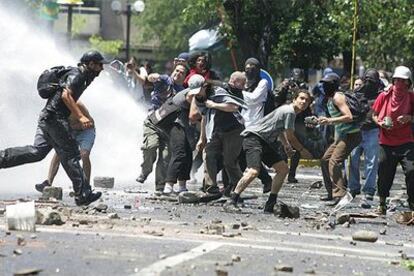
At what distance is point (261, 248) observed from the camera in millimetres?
10406

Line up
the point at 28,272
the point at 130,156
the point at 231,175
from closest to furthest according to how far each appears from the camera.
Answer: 1. the point at 28,272
2. the point at 231,175
3. the point at 130,156

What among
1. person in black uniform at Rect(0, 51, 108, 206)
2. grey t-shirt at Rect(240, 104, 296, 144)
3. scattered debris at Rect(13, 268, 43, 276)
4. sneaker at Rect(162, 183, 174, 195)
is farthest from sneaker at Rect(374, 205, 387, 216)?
scattered debris at Rect(13, 268, 43, 276)

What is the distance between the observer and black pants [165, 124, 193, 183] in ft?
50.5

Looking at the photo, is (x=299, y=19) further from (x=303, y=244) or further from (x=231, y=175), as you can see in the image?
(x=303, y=244)

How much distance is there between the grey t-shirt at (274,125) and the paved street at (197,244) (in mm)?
857

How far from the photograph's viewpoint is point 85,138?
15141mm

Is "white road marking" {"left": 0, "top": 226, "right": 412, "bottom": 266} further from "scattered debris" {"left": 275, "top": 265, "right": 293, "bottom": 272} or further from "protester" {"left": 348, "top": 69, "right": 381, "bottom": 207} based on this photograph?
"protester" {"left": 348, "top": 69, "right": 381, "bottom": 207}

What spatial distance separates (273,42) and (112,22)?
4636 centimetres

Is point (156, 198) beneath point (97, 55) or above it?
beneath

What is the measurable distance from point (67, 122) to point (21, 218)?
10.4ft

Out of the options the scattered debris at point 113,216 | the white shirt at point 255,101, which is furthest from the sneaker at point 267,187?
the scattered debris at point 113,216

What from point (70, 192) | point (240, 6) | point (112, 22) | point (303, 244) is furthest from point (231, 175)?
point (112, 22)

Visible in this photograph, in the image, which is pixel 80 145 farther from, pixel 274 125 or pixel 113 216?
pixel 113 216

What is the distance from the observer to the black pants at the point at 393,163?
14.5m
